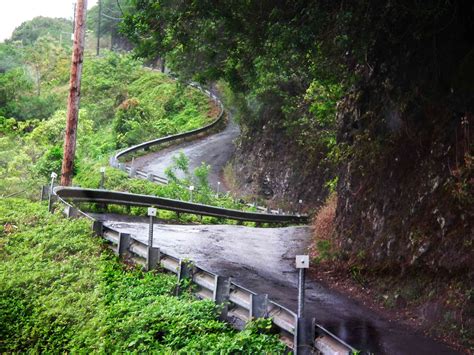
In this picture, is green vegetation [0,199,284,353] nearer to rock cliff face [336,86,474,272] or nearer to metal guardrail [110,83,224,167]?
rock cliff face [336,86,474,272]

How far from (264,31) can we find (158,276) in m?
5.67

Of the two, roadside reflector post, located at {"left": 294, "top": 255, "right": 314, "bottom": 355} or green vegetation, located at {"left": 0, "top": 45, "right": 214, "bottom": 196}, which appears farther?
green vegetation, located at {"left": 0, "top": 45, "right": 214, "bottom": 196}

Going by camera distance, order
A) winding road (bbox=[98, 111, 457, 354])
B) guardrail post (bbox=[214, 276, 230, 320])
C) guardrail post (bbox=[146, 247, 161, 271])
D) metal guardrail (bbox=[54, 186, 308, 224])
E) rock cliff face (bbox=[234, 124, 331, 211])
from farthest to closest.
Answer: rock cliff face (bbox=[234, 124, 331, 211]), metal guardrail (bbox=[54, 186, 308, 224]), guardrail post (bbox=[146, 247, 161, 271]), guardrail post (bbox=[214, 276, 230, 320]), winding road (bbox=[98, 111, 457, 354])

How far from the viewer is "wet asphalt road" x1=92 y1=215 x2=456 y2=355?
9.27 metres

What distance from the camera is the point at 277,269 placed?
14.0 metres

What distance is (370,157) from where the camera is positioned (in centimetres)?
1376

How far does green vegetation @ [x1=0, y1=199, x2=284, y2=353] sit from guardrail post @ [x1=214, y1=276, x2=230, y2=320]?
0.13 metres

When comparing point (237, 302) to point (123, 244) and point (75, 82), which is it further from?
point (75, 82)

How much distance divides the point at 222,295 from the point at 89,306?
257 cm

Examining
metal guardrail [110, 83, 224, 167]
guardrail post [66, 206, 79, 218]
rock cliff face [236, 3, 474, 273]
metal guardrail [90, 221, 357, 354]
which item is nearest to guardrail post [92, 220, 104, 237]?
metal guardrail [90, 221, 357, 354]

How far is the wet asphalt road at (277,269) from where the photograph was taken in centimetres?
927

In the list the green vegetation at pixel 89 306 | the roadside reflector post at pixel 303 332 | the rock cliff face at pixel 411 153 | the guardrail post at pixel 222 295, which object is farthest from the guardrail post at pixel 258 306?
the rock cliff face at pixel 411 153

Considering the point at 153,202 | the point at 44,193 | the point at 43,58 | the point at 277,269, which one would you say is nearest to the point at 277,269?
the point at 277,269

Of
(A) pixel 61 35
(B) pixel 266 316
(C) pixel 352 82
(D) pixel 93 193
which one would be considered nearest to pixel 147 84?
(A) pixel 61 35
